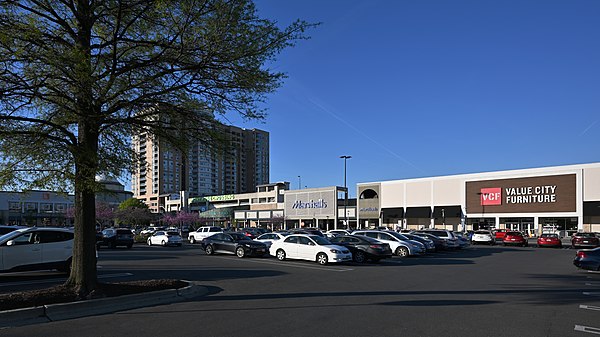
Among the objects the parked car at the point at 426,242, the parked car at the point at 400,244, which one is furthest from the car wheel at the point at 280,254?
the parked car at the point at 426,242

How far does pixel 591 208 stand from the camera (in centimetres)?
5866

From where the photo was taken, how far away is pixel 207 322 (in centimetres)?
905

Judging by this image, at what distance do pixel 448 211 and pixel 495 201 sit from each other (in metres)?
7.13

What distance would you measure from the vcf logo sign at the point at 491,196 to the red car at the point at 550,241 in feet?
87.1

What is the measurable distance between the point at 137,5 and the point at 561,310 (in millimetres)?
11891

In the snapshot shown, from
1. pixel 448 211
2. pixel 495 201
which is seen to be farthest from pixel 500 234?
pixel 448 211

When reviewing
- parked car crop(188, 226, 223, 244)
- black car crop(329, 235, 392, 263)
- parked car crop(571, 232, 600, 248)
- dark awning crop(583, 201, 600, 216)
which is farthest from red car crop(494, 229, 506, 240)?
black car crop(329, 235, 392, 263)

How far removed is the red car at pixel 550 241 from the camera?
40094 mm

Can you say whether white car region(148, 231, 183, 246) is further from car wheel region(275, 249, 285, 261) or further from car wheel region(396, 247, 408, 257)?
car wheel region(396, 247, 408, 257)

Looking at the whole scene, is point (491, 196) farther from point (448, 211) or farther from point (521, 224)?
point (448, 211)

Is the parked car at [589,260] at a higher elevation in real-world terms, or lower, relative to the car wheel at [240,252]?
higher

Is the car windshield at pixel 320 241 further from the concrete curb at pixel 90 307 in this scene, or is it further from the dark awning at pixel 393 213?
the dark awning at pixel 393 213

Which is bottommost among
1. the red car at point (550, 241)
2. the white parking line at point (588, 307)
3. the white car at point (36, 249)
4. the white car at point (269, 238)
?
the red car at point (550, 241)

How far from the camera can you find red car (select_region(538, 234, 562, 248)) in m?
40.1
